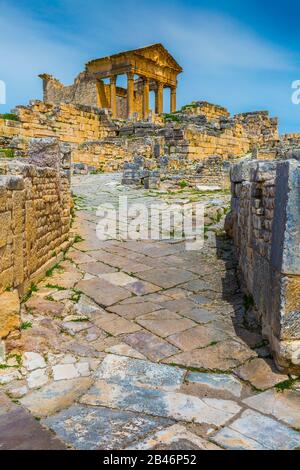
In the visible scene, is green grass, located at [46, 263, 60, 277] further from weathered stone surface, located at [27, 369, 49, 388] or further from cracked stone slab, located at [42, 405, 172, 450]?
cracked stone slab, located at [42, 405, 172, 450]

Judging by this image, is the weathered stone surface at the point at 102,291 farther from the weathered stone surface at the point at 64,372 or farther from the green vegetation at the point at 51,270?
the weathered stone surface at the point at 64,372

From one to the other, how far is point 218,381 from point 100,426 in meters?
1.08

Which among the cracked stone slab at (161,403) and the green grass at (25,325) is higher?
the green grass at (25,325)

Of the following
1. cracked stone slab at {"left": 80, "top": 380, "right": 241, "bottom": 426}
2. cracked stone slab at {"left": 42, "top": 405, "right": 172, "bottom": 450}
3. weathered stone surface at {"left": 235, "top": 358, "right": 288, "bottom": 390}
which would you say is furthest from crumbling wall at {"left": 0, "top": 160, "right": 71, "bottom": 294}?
weathered stone surface at {"left": 235, "top": 358, "right": 288, "bottom": 390}

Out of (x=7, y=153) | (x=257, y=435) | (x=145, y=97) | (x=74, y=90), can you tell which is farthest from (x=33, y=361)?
(x=74, y=90)

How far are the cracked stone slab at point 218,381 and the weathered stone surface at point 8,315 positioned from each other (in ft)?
5.25

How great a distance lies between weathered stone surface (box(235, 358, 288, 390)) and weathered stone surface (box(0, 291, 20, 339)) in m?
1.96

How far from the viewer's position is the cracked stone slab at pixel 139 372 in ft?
10.7

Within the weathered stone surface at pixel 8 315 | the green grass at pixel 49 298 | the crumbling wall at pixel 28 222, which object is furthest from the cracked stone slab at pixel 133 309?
the weathered stone surface at pixel 8 315

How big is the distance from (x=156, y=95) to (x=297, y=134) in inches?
439

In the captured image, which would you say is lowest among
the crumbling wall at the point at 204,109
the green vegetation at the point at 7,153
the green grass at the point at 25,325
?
the green grass at the point at 25,325

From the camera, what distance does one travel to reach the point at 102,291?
17.2ft

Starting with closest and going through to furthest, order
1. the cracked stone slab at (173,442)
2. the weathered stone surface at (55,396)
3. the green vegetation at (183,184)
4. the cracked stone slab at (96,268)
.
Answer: the cracked stone slab at (173,442) → the weathered stone surface at (55,396) → the cracked stone slab at (96,268) → the green vegetation at (183,184)

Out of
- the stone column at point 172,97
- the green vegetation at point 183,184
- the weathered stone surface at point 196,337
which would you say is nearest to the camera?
the weathered stone surface at point 196,337
